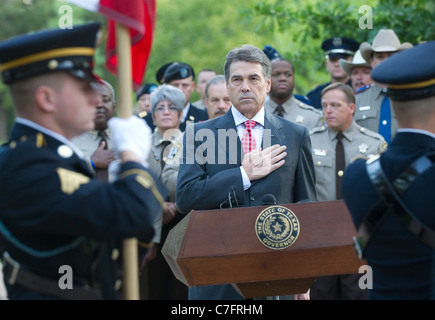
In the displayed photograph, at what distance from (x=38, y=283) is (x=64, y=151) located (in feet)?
1.94

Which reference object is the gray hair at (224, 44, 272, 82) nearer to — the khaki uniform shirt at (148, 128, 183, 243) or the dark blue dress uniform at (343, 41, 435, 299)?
the khaki uniform shirt at (148, 128, 183, 243)

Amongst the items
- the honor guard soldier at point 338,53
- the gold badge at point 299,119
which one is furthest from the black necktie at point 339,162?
the honor guard soldier at point 338,53

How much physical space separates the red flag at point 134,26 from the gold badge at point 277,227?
1.30 meters

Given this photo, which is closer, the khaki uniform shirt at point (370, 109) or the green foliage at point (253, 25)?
the khaki uniform shirt at point (370, 109)

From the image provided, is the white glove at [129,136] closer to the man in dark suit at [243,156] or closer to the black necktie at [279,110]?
the man in dark suit at [243,156]

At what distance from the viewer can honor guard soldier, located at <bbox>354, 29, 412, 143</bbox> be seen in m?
7.39

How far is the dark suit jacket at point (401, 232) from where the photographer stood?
3117 mm

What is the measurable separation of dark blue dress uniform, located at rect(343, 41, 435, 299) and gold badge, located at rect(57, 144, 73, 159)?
141cm

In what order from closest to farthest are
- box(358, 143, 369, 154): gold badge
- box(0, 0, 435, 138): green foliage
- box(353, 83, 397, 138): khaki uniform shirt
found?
box(358, 143, 369, 154): gold badge < box(353, 83, 397, 138): khaki uniform shirt < box(0, 0, 435, 138): green foliage

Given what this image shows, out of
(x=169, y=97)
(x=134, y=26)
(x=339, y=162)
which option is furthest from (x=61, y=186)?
(x=339, y=162)

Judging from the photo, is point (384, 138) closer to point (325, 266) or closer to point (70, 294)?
point (325, 266)

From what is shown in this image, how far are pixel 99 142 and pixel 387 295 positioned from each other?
3.75 meters

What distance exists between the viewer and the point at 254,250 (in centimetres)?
422

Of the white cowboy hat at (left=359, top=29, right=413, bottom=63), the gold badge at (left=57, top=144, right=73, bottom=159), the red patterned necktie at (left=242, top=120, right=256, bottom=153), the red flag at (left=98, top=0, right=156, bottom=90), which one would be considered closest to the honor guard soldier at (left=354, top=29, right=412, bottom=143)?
the white cowboy hat at (left=359, top=29, right=413, bottom=63)
